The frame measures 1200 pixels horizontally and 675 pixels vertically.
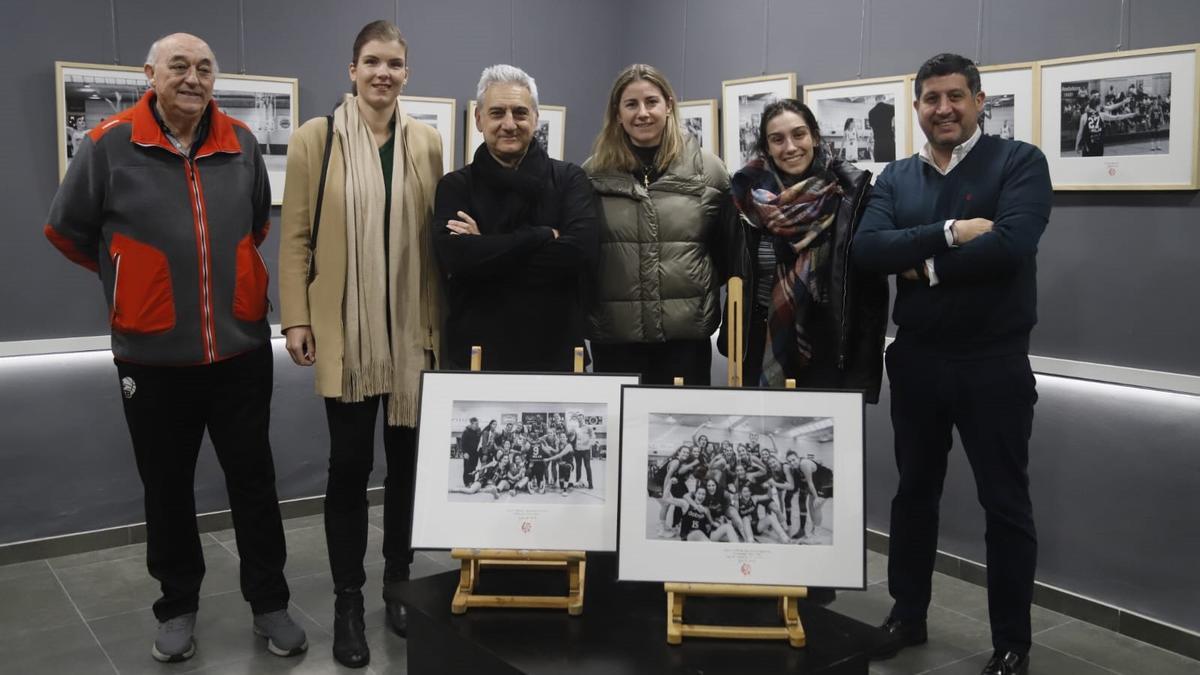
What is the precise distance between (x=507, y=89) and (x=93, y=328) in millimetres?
2436

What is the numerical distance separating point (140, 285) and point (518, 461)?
1.28 metres

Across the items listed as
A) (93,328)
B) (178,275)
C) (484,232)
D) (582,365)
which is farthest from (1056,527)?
(93,328)

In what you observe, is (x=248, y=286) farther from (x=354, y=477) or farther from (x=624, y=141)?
(x=624, y=141)

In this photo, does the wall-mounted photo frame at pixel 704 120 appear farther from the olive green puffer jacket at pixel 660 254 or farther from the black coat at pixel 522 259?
the black coat at pixel 522 259

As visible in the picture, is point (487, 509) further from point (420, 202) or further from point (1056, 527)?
point (1056, 527)

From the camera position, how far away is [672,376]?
3164 millimetres

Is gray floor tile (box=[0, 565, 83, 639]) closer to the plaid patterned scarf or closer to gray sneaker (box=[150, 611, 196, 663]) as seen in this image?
gray sneaker (box=[150, 611, 196, 663])

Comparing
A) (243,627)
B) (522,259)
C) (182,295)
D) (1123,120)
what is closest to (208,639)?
(243,627)

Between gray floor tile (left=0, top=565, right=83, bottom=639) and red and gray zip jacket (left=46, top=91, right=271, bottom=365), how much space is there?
118 cm

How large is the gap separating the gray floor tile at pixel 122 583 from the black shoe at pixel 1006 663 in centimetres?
269

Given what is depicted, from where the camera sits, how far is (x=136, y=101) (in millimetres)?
4215

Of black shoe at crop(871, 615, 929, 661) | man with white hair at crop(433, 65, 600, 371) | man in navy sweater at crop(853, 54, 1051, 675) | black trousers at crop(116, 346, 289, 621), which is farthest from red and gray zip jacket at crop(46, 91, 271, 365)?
black shoe at crop(871, 615, 929, 661)

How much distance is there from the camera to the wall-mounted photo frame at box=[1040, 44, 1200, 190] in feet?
10.5

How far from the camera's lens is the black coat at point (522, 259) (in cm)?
293
